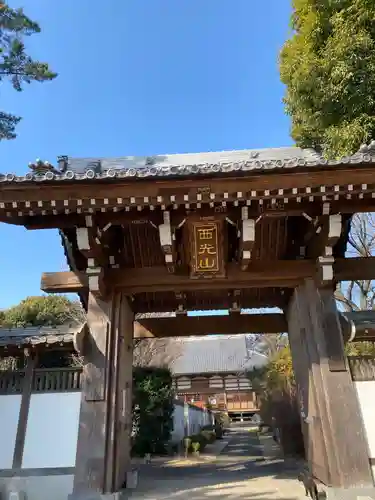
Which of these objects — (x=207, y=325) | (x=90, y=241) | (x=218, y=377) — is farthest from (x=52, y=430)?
(x=218, y=377)

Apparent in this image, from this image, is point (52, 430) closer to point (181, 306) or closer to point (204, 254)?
point (181, 306)

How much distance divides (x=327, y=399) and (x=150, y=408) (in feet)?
29.7

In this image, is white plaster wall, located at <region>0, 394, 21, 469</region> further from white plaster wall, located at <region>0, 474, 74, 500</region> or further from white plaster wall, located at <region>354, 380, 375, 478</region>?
white plaster wall, located at <region>354, 380, 375, 478</region>

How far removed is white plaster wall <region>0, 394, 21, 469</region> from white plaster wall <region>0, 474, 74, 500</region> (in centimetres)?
26

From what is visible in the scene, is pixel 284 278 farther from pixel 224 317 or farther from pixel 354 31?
pixel 354 31

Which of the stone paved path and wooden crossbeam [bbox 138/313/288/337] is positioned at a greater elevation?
wooden crossbeam [bbox 138/313/288/337]

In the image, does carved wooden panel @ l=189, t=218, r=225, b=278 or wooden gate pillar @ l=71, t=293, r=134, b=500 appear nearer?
wooden gate pillar @ l=71, t=293, r=134, b=500

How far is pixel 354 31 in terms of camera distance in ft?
32.5

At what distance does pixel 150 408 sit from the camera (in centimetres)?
1334

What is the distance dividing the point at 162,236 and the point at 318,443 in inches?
166

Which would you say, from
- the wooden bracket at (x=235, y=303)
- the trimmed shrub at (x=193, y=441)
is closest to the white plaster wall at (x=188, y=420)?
the trimmed shrub at (x=193, y=441)

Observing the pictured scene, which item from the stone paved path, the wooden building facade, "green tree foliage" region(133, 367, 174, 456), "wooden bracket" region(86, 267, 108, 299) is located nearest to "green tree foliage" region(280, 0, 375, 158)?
"wooden bracket" region(86, 267, 108, 299)

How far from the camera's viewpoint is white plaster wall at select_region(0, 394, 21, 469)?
6.10 m

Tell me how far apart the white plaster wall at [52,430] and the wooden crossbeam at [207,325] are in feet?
9.47
